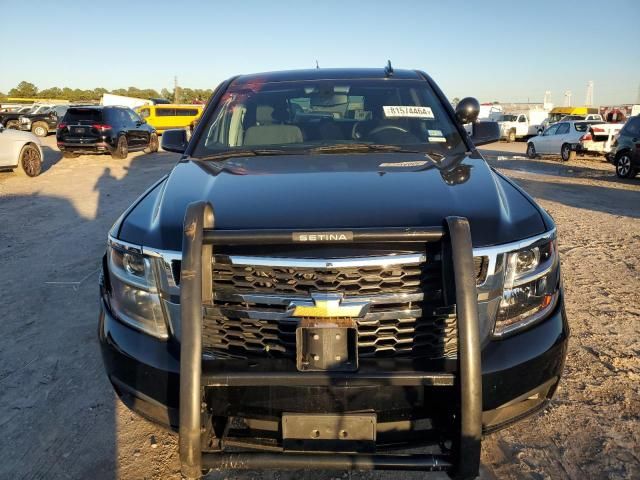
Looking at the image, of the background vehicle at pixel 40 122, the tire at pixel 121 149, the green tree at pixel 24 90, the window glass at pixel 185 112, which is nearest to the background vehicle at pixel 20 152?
the tire at pixel 121 149

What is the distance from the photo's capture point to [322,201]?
2146 millimetres

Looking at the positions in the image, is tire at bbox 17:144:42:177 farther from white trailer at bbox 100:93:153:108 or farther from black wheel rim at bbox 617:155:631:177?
white trailer at bbox 100:93:153:108

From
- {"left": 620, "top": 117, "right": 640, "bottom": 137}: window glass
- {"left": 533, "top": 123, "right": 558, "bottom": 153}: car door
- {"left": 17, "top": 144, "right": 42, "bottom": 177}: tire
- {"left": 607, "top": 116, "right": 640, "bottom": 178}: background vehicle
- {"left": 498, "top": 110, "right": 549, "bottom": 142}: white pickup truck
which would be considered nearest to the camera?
{"left": 17, "top": 144, "right": 42, "bottom": 177}: tire

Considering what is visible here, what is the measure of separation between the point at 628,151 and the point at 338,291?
14.8 meters

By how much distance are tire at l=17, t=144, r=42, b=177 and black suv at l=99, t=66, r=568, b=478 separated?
12.6m

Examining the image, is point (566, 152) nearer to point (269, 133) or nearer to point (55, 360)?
point (269, 133)

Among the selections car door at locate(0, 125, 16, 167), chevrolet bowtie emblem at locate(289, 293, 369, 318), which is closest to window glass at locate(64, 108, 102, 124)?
car door at locate(0, 125, 16, 167)

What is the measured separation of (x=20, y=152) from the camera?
12.7 metres

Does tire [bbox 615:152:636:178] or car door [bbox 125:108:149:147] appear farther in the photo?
car door [bbox 125:108:149:147]

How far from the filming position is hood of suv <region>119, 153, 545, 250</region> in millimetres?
1998

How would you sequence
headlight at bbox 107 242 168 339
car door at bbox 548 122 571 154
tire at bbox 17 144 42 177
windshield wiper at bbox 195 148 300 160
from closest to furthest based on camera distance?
headlight at bbox 107 242 168 339, windshield wiper at bbox 195 148 300 160, tire at bbox 17 144 42 177, car door at bbox 548 122 571 154

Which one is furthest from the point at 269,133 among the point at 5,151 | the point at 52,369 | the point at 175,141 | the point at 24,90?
the point at 24,90

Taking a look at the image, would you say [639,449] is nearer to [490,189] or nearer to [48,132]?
[490,189]

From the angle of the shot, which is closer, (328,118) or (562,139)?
(328,118)
